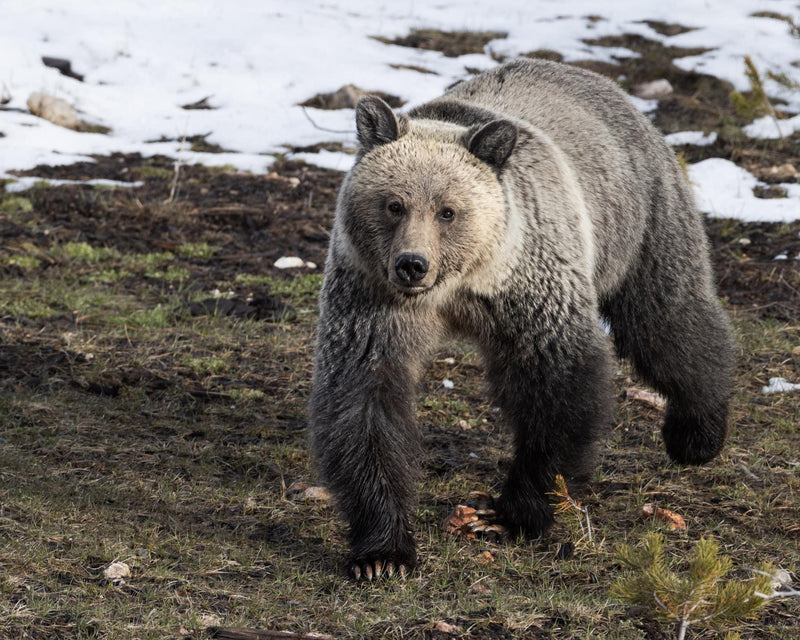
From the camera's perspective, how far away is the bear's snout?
386 centimetres

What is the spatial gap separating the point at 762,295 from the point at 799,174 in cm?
282

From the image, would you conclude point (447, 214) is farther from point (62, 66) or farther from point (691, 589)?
point (62, 66)

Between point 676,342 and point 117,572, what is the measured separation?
3.20m

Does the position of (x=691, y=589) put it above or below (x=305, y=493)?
above

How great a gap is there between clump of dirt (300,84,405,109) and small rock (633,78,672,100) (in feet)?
9.97

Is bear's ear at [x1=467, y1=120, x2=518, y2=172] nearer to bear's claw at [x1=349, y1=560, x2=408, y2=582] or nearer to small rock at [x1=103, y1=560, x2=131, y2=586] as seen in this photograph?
bear's claw at [x1=349, y1=560, x2=408, y2=582]

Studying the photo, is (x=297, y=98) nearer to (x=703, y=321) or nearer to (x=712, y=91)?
(x=712, y=91)

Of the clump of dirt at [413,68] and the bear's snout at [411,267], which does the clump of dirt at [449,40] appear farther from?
the bear's snout at [411,267]

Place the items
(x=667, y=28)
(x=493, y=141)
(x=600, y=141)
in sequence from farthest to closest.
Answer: (x=667, y=28) → (x=600, y=141) → (x=493, y=141)

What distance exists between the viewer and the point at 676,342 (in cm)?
553

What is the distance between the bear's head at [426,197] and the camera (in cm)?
403

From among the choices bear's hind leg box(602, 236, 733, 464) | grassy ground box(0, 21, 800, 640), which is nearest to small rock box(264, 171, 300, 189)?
grassy ground box(0, 21, 800, 640)

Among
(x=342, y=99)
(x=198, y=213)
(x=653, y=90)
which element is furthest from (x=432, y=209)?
(x=653, y=90)

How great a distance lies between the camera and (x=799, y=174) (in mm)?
10062
